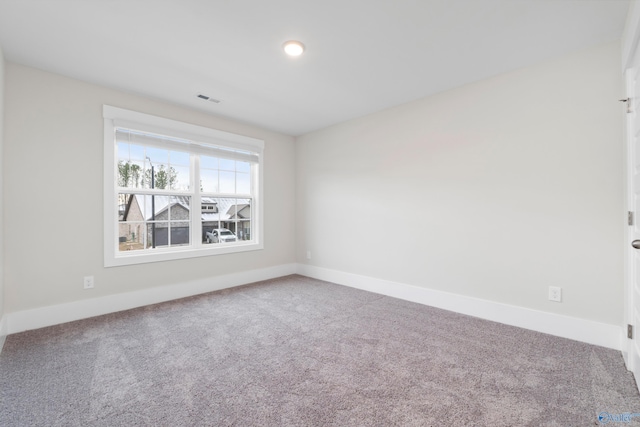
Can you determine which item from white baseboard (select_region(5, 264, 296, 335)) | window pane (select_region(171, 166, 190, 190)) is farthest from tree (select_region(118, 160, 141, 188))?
white baseboard (select_region(5, 264, 296, 335))

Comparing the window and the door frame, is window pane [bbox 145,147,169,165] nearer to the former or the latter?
the window

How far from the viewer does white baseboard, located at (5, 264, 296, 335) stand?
254 cm

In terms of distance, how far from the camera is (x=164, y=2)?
5.90 ft

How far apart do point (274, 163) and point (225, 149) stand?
85 centimetres

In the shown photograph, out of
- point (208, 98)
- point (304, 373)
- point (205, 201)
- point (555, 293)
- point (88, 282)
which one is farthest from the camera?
point (205, 201)

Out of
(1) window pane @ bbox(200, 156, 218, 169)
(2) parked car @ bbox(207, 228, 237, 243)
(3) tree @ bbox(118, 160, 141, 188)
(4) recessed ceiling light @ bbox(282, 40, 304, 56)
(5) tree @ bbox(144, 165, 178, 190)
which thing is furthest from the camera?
(2) parked car @ bbox(207, 228, 237, 243)

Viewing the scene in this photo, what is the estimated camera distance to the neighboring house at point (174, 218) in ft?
10.7

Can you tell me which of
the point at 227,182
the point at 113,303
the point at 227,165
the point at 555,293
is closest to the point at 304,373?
the point at 555,293

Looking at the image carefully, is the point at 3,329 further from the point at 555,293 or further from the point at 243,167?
the point at 555,293

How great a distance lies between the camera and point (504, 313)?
2688 millimetres

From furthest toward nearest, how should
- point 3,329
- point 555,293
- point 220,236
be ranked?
1. point 220,236
2. point 555,293
3. point 3,329

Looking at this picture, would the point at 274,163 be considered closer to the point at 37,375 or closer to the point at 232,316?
the point at 232,316

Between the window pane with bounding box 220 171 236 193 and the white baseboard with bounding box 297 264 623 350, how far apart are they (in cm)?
212

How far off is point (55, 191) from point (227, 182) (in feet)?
6.09
